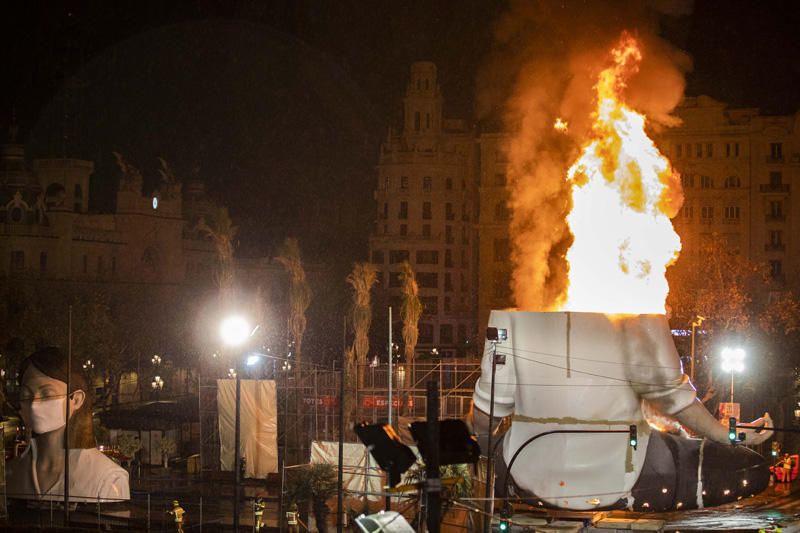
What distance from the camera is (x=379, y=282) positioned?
81250mm

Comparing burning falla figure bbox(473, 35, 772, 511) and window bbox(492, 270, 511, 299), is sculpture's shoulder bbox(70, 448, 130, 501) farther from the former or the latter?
window bbox(492, 270, 511, 299)

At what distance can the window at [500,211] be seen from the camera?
269ft

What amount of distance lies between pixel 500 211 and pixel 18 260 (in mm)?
36151

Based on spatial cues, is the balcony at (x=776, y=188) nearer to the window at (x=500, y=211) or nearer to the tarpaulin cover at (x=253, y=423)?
the window at (x=500, y=211)

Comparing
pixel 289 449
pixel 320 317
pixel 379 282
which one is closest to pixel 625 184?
pixel 289 449

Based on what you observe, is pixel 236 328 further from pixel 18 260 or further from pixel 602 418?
pixel 18 260

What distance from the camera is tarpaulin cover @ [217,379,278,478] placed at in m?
41.2

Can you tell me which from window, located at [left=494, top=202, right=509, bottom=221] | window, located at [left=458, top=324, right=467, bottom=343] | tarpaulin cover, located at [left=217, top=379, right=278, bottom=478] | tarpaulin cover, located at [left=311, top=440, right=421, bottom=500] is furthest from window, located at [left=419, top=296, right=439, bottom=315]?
tarpaulin cover, located at [left=311, top=440, right=421, bottom=500]

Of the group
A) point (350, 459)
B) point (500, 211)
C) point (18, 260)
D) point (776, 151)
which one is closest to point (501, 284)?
point (500, 211)

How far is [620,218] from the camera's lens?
33.0m

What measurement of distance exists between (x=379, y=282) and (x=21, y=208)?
27.0 m

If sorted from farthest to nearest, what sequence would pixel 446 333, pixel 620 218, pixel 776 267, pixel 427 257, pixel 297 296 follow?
pixel 427 257, pixel 446 333, pixel 776 267, pixel 297 296, pixel 620 218

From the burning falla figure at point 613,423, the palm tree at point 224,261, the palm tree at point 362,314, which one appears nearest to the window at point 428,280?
the palm tree at point 362,314

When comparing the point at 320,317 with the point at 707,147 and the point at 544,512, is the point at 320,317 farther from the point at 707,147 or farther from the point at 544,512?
the point at 544,512
